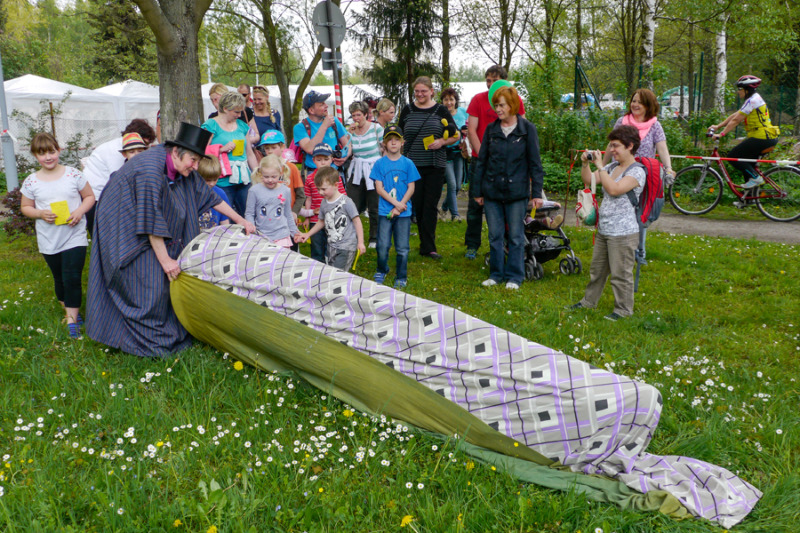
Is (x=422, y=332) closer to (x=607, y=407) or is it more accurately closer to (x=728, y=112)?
(x=607, y=407)

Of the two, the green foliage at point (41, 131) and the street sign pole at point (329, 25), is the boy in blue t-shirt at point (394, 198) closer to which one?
the street sign pole at point (329, 25)

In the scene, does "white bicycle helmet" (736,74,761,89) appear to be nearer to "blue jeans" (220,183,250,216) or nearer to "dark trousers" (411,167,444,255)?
"dark trousers" (411,167,444,255)

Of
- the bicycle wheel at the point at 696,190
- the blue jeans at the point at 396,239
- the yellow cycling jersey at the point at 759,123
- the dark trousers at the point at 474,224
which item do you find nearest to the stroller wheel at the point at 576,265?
the dark trousers at the point at 474,224

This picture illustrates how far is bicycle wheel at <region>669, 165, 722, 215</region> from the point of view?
36.4 feet

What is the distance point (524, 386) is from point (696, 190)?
972 cm

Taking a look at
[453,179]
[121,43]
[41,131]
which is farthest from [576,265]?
[121,43]

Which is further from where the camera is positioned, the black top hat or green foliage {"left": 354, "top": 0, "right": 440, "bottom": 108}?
green foliage {"left": 354, "top": 0, "right": 440, "bottom": 108}

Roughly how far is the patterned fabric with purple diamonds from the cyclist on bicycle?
8.21 metres

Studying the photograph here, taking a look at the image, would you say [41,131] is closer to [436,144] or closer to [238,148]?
[238,148]

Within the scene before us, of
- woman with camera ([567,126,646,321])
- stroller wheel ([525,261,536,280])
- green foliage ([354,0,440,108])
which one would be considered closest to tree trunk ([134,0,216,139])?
stroller wheel ([525,261,536,280])

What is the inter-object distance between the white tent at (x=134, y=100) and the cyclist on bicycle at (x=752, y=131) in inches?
684

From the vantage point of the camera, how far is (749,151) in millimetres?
10484

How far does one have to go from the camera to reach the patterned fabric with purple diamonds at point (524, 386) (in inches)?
120

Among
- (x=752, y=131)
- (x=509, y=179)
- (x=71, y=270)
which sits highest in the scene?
(x=752, y=131)
